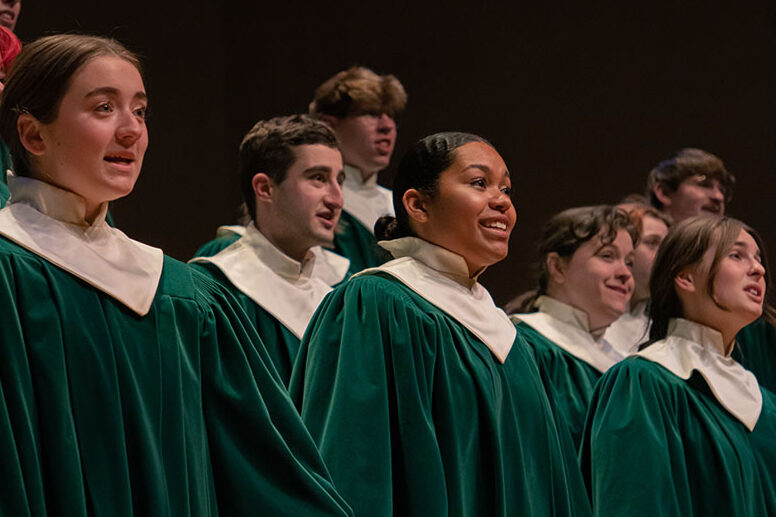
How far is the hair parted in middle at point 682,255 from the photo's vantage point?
3.47 metres

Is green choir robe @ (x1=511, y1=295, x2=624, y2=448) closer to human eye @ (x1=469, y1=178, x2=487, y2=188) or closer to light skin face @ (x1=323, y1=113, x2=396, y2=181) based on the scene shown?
light skin face @ (x1=323, y1=113, x2=396, y2=181)

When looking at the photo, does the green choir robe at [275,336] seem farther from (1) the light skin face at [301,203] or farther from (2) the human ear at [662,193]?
(2) the human ear at [662,193]

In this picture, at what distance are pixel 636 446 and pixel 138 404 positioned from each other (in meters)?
1.81

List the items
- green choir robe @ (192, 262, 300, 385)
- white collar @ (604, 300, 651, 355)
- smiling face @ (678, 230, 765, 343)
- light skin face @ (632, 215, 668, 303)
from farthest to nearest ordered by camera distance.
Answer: light skin face @ (632, 215, 668, 303) < white collar @ (604, 300, 651, 355) < smiling face @ (678, 230, 765, 343) < green choir robe @ (192, 262, 300, 385)

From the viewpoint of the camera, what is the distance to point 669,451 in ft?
10.4

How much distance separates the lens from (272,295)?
3158 millimetres

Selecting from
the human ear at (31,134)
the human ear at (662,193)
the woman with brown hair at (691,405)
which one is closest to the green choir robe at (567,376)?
the woman with brown hair at (691,405)

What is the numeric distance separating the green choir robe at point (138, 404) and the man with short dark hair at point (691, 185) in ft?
10.3

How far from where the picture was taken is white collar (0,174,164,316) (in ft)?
5.63

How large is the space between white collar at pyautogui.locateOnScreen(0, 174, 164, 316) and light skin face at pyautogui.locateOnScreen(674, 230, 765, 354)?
2085 millimetres

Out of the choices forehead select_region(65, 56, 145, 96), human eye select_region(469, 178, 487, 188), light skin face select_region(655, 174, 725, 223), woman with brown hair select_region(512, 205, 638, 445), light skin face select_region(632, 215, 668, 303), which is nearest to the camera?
forehead select_region(65, 56, 145, 96)

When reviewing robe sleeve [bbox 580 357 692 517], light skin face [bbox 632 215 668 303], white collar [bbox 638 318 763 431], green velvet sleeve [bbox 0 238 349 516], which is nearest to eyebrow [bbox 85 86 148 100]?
green velvet sleeve [bbox 0 238 349 516]

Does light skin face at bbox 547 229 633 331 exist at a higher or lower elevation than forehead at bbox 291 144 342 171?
lower

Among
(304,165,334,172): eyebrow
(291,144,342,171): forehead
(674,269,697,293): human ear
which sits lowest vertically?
(674,269,697,293): human ear
